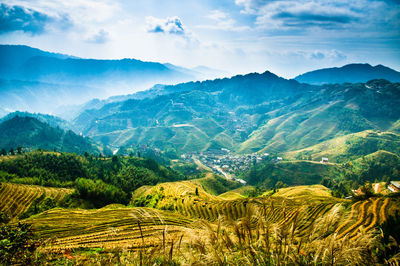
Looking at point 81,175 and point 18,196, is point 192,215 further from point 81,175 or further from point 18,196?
point 81,175

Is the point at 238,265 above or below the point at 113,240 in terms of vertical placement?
above

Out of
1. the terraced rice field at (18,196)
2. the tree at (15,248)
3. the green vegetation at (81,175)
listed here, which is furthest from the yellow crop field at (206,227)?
the green vegetation at (81,175)

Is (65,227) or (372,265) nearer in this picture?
(372,265)

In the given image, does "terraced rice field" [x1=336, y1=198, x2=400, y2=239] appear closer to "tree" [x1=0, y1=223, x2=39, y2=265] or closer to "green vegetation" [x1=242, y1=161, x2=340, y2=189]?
"tree" [x1=0, y1=223, x2=39, y2=265]

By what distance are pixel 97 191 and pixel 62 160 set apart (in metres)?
62.4

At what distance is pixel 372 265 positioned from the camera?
7836mm

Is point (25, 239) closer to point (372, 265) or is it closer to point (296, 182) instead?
point (372, 265)

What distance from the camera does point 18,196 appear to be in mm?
59219

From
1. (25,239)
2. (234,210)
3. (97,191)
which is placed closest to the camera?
(25,239)

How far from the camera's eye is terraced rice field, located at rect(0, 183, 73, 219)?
53.5 metres

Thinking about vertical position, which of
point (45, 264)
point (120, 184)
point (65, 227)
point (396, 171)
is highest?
point (45, 264)

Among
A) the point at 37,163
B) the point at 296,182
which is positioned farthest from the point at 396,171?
the point at 37,163

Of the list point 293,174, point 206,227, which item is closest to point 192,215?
point 206,227

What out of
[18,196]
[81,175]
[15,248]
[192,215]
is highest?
[15,248]
